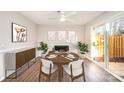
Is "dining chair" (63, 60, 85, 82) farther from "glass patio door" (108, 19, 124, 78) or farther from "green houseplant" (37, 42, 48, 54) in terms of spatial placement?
"green houseplant" (37, 42, 48, 54)

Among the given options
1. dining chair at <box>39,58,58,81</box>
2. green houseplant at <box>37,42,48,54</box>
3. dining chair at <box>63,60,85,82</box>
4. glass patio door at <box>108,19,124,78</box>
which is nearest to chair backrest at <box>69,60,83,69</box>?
dining chair at <box>63,60,85,82</box>

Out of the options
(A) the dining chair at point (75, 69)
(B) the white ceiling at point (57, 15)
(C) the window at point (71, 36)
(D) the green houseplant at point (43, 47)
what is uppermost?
(B) the white ceiling at point (57, 15)

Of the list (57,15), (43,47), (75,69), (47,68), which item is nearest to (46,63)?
(47,68)

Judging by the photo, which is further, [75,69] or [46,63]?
[46,63]

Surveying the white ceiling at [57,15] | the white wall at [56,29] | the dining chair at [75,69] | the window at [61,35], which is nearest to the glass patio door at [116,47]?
the white ceiling at [57,15]

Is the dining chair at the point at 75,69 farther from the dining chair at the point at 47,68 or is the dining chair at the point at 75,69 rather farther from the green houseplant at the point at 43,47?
the green houseplant at the point at 43,47

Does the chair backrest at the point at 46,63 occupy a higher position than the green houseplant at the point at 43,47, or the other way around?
the green houseplant at the point at 43,47

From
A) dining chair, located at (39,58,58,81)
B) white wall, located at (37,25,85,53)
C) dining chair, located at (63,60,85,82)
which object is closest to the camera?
dining chair, located at (63,60,85,82)

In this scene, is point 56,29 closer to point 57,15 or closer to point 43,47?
point 43,47

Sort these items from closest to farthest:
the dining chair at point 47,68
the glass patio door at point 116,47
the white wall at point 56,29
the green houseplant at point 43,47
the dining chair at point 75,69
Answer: the dining chair at point 75,69
the dining chair at point 47,68
the glass patio door at point 116,47
the green houseplant at point 43,47
the white wall at point 56,29

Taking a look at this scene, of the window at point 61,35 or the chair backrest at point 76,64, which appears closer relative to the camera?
the chair backrest at point 76,64
